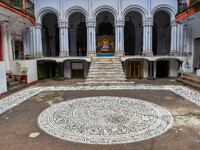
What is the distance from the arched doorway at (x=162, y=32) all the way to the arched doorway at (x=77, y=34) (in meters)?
7.60

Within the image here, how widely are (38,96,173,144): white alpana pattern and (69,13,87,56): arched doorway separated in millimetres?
10783

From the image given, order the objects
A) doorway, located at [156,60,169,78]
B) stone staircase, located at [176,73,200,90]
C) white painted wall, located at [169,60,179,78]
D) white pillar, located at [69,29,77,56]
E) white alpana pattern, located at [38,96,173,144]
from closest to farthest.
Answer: white alpana pattern, located at [38,96,173,144]
stone staircase, located at [176,73,200,90]
white painted wall, located at [169,60,179,78]
doorway, located at [156,60,169,78]
white pillar, located at [69,29,77,56]

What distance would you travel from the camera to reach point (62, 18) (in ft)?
44.7

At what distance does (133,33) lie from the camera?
17.2 m

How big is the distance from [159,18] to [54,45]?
11.1 m

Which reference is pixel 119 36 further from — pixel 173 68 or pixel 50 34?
pixel 50 34

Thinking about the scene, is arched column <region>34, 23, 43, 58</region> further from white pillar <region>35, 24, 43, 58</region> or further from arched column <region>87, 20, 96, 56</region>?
arched column <region>87, 20, 96, 56</region>

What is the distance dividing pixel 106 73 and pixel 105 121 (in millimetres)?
7150

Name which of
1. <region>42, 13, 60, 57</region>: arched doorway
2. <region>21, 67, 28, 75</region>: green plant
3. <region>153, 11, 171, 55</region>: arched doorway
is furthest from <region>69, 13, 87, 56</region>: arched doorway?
<region>153, 11, 171, 55</region>: arched doorway

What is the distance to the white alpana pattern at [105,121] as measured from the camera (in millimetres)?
3673

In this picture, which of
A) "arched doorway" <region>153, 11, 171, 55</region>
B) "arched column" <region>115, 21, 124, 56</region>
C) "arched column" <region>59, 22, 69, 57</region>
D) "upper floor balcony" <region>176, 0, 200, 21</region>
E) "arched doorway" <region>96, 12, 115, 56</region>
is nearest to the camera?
"upper floor balcony" <region>176, 0, 200, 21</region>

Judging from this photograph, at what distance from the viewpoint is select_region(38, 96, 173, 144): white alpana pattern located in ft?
12.1

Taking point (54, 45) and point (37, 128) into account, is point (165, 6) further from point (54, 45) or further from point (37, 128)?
point (37, 128)

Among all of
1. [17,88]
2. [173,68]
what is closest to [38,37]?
[17,88]
